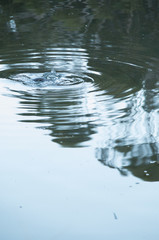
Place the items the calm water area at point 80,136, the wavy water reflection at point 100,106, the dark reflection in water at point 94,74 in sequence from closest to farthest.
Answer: the calm water area at point 80,136
the wavy water reflection at point 100,106
the dark reflection in water at point 94,74

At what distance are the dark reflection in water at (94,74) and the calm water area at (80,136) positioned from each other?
11 mm

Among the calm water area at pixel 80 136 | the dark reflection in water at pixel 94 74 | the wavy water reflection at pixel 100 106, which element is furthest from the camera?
the dark reflection in water at pixel 94 74

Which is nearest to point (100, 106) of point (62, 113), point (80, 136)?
point (62, 113)

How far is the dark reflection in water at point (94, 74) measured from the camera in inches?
147

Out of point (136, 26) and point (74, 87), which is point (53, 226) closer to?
point (74, 87)

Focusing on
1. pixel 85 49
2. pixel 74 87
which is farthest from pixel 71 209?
pixel 85 49

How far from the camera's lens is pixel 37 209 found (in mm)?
2775

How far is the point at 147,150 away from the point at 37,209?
116 centimetres

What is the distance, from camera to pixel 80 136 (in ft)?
12.4

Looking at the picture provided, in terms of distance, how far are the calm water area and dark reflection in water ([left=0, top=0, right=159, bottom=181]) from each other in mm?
11

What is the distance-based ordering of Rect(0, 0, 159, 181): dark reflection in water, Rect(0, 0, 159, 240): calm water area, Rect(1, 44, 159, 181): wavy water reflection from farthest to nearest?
Rect(0, 0, 159, 181): dark reflection in water < Rect(1, 44, 159, 181): wavy water reflection < Rect(0, 0, 159, 240): calm water area

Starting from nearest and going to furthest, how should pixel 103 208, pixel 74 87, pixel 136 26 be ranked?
1. pixel 103 208
2. pixel 74 87
3. pixel 136 26

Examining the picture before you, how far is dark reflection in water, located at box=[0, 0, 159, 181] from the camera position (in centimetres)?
374

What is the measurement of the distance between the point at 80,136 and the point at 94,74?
1850 millimetres
